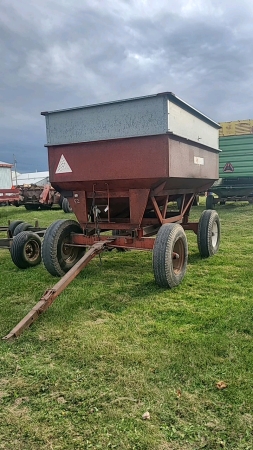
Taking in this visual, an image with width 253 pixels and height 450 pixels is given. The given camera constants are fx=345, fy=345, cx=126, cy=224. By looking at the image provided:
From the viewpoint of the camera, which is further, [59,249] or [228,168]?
[228,168]

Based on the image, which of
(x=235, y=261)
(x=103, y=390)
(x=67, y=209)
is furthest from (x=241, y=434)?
(x=67, y=209)

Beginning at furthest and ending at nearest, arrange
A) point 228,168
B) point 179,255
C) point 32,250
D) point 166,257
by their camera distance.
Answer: point 228,168, point 32,250, point 179,255, point 166,257

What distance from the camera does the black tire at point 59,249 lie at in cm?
486

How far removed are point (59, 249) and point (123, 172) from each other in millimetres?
1469

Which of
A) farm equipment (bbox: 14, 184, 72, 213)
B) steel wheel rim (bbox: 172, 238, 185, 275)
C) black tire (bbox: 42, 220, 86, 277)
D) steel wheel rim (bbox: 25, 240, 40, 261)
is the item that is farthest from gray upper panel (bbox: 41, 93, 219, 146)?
farm equipment (bbox: 14, 184, 72, 213)

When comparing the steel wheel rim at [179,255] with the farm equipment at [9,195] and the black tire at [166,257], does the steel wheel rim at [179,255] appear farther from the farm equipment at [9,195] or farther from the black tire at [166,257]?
the farm equipment at [9,195]

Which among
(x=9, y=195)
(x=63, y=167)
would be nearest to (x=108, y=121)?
(x=63, y=167)

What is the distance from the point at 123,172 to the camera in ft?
15.1

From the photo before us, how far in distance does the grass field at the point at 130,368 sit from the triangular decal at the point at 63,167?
1728mm

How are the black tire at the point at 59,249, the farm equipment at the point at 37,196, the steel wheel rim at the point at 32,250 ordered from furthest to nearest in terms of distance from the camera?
1. the farm equipment at the point at 37,196
2. the steel wheel rim at the point at 32,250
3. the black tire at the point at 59,249

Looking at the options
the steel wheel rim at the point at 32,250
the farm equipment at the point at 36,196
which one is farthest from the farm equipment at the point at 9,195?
the steel wheel rim at the point at 32,250

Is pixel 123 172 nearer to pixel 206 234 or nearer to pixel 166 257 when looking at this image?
pixel 166 257

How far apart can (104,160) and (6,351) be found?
9.09 feet

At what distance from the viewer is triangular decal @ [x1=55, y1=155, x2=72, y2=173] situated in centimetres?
503
